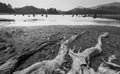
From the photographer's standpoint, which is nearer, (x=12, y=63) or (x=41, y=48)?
(x=12, y=63)

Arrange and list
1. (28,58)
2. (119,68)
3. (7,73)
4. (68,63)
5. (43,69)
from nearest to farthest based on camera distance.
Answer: (7,73) → (43,69) → (119,68) → (68,63) → (28,58)

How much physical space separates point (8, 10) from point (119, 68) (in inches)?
4433

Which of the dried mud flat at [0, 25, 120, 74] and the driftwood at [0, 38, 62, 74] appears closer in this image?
the driftwood at [0, 38, 62, 74]

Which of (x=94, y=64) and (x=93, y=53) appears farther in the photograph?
(x=93, y=53)

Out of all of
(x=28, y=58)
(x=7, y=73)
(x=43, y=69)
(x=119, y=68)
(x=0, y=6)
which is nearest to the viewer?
(x=7, y=73)

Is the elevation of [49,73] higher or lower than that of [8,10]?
lower

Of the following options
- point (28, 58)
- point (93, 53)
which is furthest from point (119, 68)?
point (28, 58)

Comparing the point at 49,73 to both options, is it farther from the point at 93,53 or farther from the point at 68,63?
the point at 93,53

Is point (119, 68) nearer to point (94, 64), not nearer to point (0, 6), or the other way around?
point (94, 64)

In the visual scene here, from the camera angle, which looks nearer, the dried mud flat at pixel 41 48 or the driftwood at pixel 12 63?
the driftwood at pixel 12 63

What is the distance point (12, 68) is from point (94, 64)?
145 inches

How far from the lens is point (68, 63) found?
4.25 meters

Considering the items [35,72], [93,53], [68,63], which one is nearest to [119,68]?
[93,53]

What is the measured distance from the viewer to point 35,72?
3.20 metres
